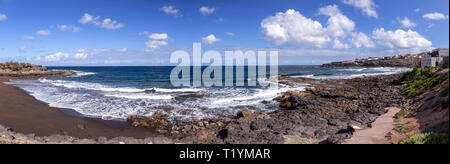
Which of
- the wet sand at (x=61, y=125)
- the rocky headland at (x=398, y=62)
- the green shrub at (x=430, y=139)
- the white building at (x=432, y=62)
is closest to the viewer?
the green shrub at (x=430, y=139)

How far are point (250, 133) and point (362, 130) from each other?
472cm

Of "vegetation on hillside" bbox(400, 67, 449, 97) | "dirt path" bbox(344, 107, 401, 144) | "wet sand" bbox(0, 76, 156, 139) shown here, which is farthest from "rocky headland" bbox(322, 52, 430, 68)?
"wet sand" bbox(0, 76, 156, 139)

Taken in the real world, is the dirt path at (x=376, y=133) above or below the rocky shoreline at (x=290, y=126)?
above

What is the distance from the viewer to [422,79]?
18.9 metres

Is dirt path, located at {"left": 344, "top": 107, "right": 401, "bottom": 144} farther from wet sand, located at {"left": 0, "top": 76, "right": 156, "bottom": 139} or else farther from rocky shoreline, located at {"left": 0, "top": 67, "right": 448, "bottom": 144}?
wet sand, located at {"left": 0, "top": 76, "right": 156, "bottom": 139}

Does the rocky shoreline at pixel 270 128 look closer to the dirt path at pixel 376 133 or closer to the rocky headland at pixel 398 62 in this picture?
the dirt path at pixel 376 133

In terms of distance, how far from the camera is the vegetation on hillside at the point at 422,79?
14.3 metres

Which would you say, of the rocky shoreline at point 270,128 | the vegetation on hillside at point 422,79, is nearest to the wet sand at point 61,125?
the rocky shoreline at point 270,128

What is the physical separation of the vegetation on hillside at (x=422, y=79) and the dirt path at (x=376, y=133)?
20.1 ft

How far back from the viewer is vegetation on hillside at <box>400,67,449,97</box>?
46.8ft

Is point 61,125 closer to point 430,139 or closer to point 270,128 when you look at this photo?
point 270,128

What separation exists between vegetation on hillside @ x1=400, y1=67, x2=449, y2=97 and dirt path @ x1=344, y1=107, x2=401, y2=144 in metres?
6.14

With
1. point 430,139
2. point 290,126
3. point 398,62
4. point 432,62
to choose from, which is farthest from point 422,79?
point 398,62
